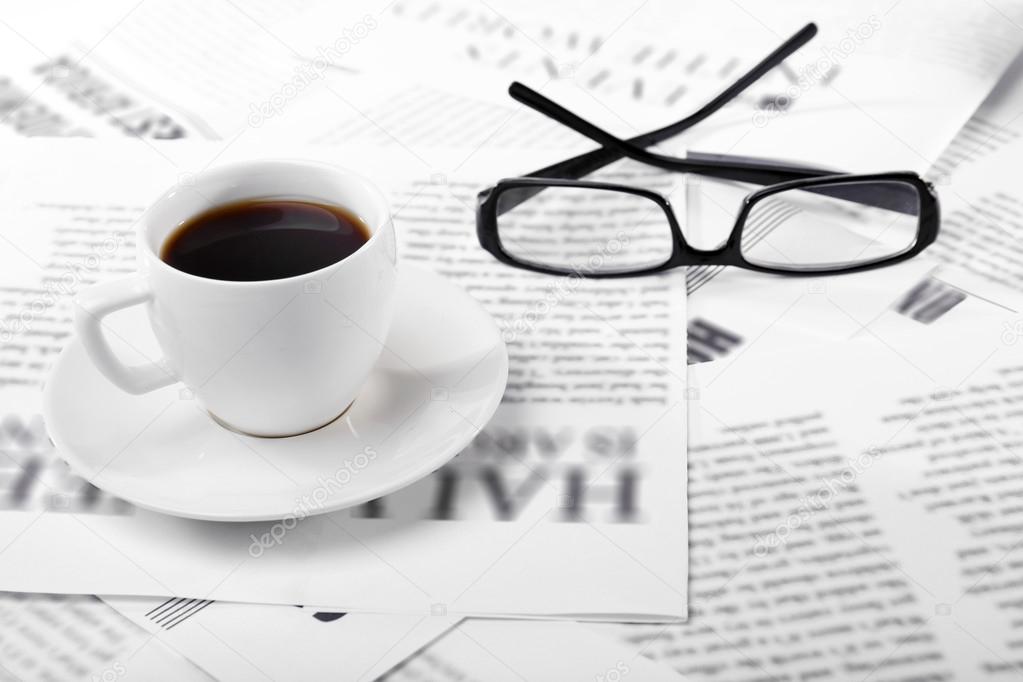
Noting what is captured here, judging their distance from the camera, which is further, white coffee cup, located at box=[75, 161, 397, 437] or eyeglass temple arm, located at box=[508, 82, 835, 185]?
eyeglass temple arm, located at box=[508, 82, 835, 185]

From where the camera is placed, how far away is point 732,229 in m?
0.68

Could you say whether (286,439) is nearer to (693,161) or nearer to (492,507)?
(492,507)

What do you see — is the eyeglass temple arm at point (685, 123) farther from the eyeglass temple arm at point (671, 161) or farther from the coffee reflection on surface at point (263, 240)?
the coffee reflection on surface at point (263, 240)

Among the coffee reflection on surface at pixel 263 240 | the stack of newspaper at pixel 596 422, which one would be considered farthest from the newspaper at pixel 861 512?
the coffee reflection on surface at pixel 263 240

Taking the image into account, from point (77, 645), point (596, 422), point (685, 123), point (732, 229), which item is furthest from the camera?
point (685, 123)

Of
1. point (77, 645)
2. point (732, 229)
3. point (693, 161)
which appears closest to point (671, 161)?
point (693, 161)

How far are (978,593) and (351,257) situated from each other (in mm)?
327

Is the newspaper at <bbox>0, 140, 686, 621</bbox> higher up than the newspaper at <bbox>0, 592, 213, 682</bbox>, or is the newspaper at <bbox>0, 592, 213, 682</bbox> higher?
the newspaper at <bbox>0, 140, 686, 621</bbox>

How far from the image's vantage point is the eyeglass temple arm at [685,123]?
771 millimetres

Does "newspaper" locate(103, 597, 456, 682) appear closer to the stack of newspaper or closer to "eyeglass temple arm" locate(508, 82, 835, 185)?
the stack of newspaper

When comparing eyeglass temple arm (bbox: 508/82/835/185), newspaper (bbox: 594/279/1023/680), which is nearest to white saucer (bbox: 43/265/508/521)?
newspaper (bbox: 594/279/1023/680)

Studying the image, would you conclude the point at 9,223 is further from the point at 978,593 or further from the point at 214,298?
the point at 978,593

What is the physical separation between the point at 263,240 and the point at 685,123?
0.44 meters

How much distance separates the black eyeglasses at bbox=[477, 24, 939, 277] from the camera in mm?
666
